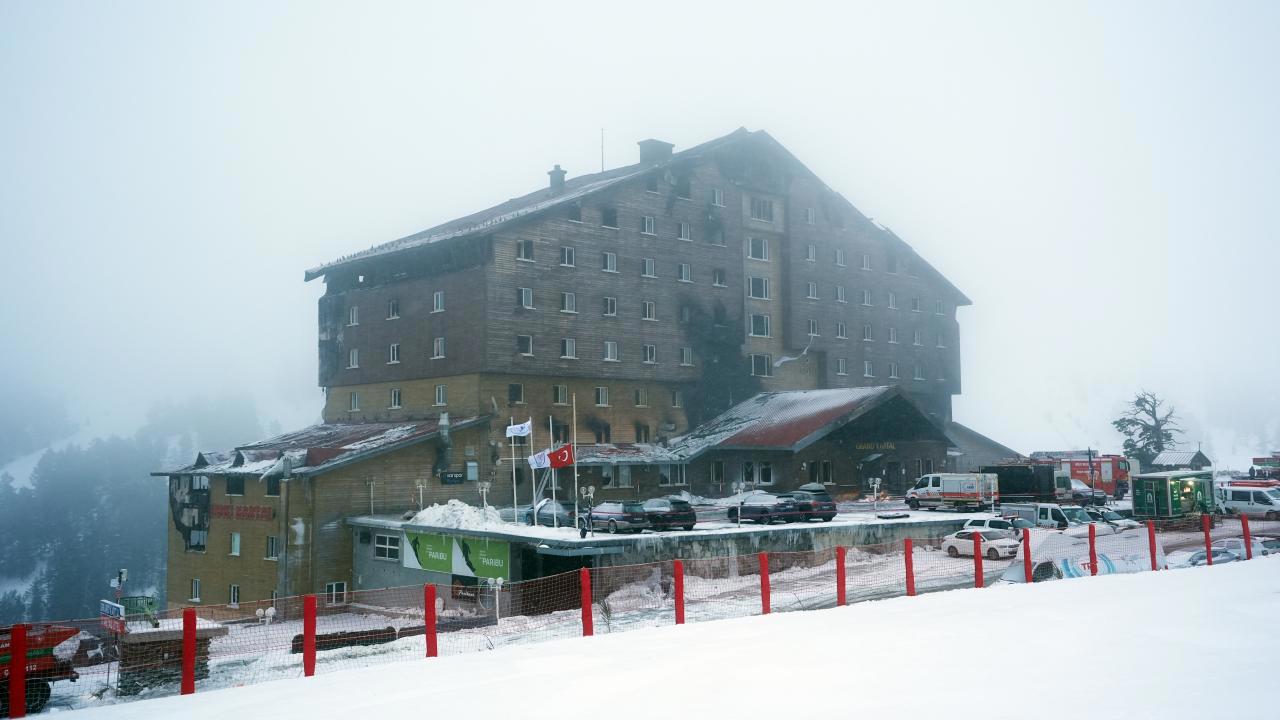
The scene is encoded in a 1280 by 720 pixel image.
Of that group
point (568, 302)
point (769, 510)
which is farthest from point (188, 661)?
point (568, 302)

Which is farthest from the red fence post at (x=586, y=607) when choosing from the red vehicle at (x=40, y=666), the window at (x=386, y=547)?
the window at (x=386, y=547)

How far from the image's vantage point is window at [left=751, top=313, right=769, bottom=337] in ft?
224

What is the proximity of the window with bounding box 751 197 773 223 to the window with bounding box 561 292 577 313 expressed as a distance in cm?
1698

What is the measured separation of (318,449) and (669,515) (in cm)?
1987

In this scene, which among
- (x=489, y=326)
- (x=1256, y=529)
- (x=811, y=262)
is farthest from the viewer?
(x=811, y=262)

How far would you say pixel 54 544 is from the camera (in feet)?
559

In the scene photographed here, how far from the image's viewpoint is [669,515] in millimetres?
38250

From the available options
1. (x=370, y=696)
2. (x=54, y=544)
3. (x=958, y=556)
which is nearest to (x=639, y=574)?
(x=958, y=556)

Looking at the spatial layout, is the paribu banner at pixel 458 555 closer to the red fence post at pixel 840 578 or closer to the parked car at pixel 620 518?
the parked car at pixel 620 518

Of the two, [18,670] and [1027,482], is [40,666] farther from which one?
[1027,482]

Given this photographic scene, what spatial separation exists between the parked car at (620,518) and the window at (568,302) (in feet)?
67.4

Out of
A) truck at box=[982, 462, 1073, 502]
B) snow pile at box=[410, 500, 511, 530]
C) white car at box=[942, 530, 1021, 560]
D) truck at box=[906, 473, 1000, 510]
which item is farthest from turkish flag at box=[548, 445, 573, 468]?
truck at box=[982, 462, 1073, 502]

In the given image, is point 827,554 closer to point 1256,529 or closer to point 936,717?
point 1256,529

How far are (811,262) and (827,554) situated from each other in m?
36.4
